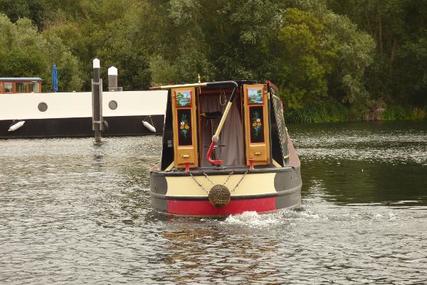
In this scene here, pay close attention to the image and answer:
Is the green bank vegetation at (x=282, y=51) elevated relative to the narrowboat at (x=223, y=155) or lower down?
elevated

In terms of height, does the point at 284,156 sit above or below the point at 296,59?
below

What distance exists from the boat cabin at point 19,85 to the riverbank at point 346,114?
26831 millimetres

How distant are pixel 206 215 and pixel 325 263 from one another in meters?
6.22

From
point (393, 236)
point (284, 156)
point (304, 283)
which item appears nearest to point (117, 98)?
point (284, 156)

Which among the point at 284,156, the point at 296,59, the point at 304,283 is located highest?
the point at 296,59

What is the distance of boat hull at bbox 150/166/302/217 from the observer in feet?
83.1

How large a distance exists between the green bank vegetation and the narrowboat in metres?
50.0

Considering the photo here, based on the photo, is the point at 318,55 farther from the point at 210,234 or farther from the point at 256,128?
the point at 210,234

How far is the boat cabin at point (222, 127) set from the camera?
26.8m

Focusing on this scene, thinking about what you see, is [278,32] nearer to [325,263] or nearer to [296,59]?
[296,59]

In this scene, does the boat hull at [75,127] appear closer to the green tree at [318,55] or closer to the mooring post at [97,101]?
the mooring post at [97,101]

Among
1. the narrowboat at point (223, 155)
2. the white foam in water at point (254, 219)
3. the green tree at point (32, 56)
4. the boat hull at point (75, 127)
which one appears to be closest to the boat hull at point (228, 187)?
the narrowboat at point (223, 155)

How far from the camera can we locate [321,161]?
44.2 metres

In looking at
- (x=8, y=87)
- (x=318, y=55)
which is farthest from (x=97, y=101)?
(x=318, y=55)
